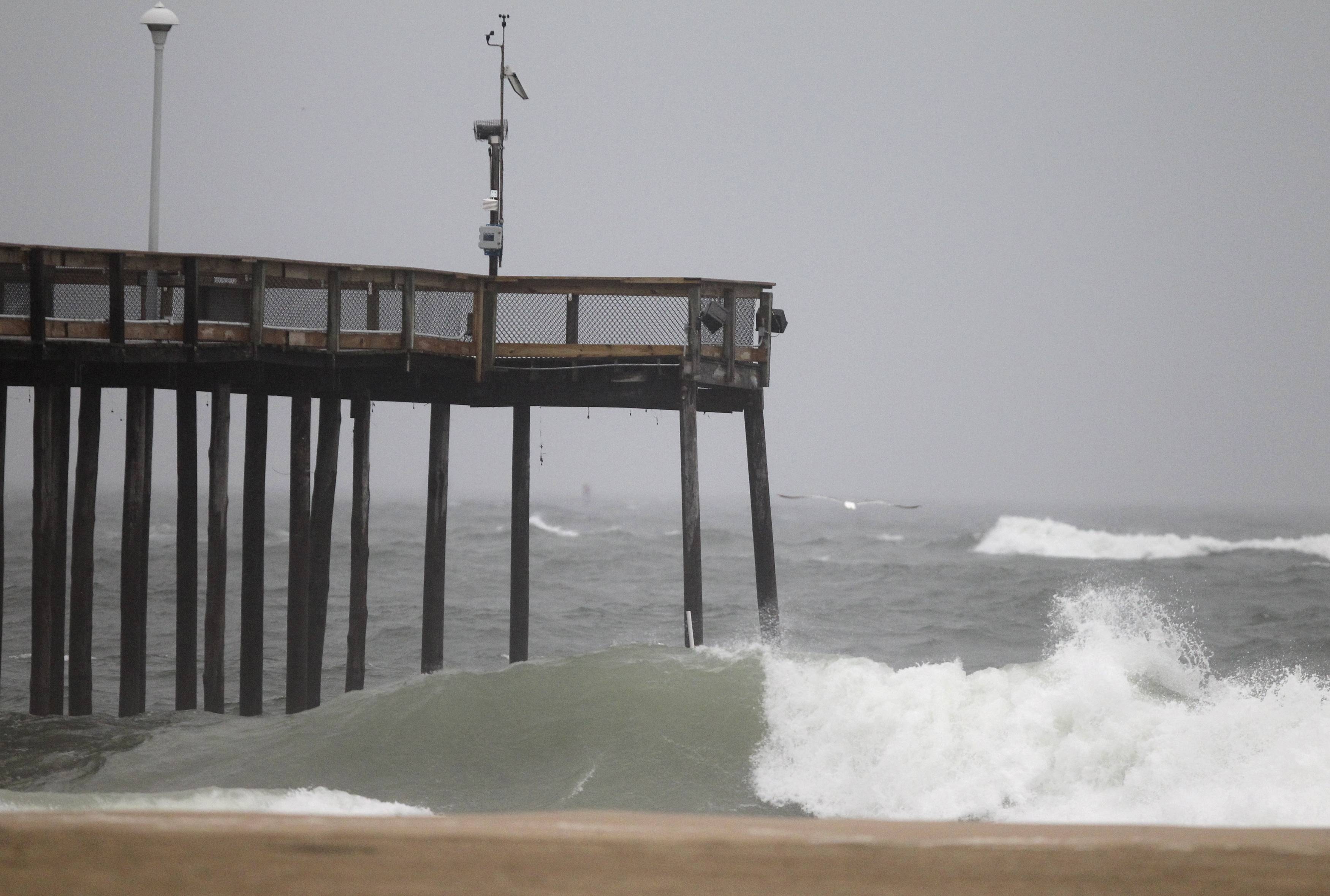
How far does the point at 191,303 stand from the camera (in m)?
14.0

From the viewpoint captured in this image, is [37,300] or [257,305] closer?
[37,300]

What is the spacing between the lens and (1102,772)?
11742 millimetres

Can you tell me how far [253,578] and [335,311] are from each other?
3478 mm

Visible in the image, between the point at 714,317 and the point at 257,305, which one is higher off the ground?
the point at 714,317

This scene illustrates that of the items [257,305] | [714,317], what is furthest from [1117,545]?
[257,305]

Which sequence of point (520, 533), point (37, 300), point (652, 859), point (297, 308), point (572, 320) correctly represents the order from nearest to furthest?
point (652, 859), point (37, 300), point (297, 308), point (572, 320), point (520, 533)

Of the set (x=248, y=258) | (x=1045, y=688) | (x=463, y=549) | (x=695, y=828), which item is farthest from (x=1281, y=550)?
(x=695, y=828)

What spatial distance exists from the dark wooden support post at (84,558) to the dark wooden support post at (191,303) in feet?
5.51

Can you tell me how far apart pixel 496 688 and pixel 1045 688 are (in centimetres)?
653

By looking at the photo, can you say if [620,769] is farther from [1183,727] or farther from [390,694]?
[1183,727]

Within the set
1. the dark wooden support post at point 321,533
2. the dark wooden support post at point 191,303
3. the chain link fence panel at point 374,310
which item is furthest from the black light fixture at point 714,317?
the dark wooden support post at point 191,303

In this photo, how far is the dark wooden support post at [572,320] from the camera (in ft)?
51.7

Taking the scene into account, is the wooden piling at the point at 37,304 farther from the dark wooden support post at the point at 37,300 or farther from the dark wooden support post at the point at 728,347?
the dark wooden support post at the point at 728,347

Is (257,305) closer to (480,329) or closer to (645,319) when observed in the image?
(480,329)
